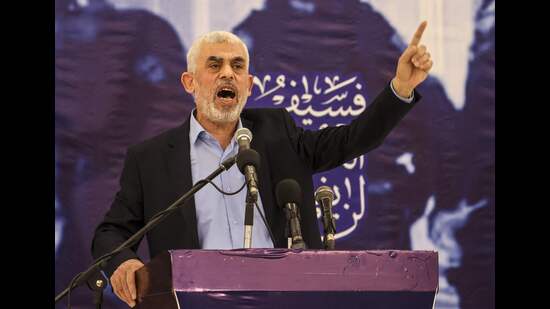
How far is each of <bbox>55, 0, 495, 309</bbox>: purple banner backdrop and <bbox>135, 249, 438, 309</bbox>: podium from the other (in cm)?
236

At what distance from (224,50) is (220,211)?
2.30 ft

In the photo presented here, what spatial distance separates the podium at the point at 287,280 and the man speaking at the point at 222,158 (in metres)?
0.99

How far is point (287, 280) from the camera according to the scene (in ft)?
5.95

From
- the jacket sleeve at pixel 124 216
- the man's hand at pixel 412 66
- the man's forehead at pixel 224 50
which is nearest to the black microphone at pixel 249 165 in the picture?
the man's hand at pixel 412 66

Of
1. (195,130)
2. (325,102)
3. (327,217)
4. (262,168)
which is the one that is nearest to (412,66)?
(327,217)

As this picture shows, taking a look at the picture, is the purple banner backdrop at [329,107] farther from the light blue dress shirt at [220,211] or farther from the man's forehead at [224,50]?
the light blue dress shirt at [220,211]

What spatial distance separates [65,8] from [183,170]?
1.61m

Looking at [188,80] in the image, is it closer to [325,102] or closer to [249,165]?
[325,102]

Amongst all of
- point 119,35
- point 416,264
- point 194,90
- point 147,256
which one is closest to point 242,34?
point 119,35

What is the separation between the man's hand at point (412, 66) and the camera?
2.53 m

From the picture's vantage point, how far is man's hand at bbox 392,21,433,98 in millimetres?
2529

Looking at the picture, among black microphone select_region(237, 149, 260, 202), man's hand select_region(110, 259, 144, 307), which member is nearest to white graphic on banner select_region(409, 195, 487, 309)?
black microphone select_region(237, 149, 260, 202)

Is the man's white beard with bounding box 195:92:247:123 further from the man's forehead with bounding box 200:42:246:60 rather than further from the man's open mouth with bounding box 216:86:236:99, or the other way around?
the man's forehead with bounding box 200:42:246:60
